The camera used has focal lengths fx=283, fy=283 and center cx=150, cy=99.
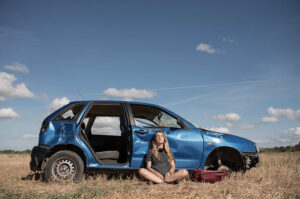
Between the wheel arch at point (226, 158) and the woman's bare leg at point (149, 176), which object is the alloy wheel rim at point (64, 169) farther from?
the wheel arch at point (226, 158)

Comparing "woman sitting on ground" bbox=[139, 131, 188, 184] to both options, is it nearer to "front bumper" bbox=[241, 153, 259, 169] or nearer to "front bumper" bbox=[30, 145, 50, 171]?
"front bumper" bbox=[241, 153, 259, 169]

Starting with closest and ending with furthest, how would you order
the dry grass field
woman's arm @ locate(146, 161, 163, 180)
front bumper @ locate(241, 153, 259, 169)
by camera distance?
the dry grass field < woman's arm @ locate(146, 161, 163, 180) < front bumper @ locate(241, 153, 259, 169)

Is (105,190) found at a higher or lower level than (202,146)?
lower

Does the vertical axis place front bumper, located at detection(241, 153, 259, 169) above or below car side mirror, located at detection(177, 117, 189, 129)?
below

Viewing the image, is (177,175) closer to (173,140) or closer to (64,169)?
(173,140)

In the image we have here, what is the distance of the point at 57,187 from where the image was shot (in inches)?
215

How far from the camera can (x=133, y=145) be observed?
236 inches

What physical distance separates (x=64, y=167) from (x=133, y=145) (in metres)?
1.56

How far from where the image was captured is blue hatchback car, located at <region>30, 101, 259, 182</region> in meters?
6.02

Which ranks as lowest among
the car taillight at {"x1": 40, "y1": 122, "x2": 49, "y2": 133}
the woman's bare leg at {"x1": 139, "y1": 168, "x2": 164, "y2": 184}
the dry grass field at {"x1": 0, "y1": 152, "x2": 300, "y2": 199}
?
the dry grass field at {"x1": 0, "y1": 152, "x2": 300, "y2": 199}

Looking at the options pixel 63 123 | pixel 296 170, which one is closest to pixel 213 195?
pixel 63 123

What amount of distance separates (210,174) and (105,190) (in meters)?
2.29

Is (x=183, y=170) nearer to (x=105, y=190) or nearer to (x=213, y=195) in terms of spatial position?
(x=213, y=195)

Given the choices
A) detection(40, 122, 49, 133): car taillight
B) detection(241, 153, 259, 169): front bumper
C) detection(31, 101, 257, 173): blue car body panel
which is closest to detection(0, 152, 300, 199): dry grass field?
detection(241, 153, 259, 169): front bumper
